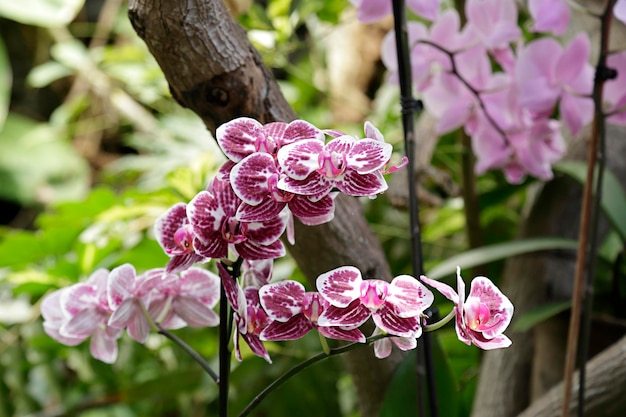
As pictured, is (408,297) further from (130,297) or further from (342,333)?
(130,297)

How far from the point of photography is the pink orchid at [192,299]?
1.22 feet

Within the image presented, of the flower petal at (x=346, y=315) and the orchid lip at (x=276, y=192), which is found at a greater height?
the orchid lip at (x=276, y=192)

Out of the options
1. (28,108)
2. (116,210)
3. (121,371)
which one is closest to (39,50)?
(28,108)

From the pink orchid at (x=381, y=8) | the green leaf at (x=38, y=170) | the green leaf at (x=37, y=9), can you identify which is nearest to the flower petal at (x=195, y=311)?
the pink orchid at (x=381, y=8)

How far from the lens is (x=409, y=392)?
0.46 metres

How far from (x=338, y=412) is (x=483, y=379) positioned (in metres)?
0.16

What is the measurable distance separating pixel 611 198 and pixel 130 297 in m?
0.46

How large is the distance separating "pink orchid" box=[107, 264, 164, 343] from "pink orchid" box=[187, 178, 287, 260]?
0.06 meters

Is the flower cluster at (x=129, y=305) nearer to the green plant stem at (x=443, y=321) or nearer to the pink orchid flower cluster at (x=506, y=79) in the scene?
the green plant stem at (x=443, y=321)

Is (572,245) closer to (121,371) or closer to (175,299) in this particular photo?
(175,299)

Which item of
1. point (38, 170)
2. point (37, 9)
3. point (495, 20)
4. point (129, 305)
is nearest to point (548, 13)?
point (495, 20)

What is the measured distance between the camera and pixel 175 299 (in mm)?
375

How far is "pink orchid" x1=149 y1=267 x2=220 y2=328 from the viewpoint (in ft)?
1.22

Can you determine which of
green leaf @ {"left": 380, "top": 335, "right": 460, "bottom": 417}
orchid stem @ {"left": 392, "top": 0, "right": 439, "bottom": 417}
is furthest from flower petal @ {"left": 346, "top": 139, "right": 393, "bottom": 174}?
green leaf @ {"left": 380, "top": 335, "right": 460, "bottom": 417}
